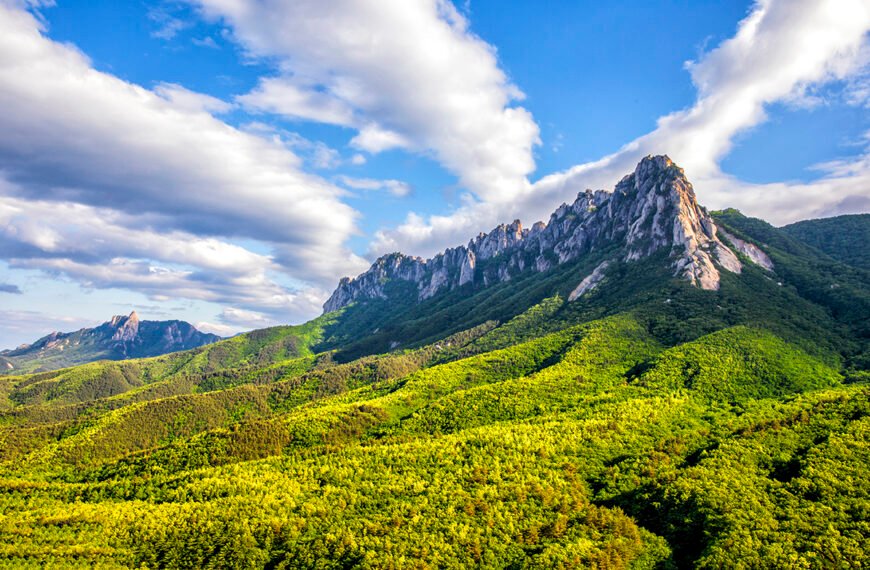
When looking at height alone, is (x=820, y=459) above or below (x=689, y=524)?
above

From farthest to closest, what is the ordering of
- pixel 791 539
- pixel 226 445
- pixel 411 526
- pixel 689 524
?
pixel 226 445
pixel 411 526
pixel 689 524
pixel 791 539

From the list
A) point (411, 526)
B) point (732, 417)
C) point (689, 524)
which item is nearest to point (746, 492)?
point (689, 524)

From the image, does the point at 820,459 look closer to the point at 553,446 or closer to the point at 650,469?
the point at 650,469

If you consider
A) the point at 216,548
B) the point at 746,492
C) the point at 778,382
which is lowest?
the point at 216,548

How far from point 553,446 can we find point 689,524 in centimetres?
4728

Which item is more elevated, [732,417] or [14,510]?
[732,417]

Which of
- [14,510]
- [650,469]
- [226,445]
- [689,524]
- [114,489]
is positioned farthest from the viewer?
[226,445]

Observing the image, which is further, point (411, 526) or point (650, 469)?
point (650, 469)

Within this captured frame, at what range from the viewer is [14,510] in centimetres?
14375

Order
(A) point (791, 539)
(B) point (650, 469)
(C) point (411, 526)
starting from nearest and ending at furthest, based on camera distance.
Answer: (A) point (791, 539) → (C) point (411, 526) → (B) point (650, 469)

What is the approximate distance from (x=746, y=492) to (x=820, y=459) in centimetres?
2473

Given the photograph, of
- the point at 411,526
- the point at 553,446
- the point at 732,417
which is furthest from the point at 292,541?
the point at 732,417

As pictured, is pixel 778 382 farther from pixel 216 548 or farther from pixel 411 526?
pixel 216 548

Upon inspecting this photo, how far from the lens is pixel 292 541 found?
113250 mm
